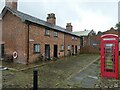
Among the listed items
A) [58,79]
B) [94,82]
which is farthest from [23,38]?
[94,82]

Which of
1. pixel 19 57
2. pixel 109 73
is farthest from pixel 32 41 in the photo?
pixel 109 73

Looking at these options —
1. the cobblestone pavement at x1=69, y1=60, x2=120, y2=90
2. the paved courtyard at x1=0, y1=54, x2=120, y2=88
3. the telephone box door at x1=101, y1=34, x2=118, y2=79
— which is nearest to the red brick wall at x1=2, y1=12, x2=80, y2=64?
the paved courtyard at x1=0, y1=54, x2=120, y2=88

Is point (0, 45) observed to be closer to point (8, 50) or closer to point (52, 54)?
point (8, 50)

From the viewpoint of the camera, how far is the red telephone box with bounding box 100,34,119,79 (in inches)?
403

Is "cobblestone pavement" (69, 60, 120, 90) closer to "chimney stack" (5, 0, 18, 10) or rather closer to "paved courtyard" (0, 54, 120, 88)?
"paved courtyard" (0, 54, 120, 88)

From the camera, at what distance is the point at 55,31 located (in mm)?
23047

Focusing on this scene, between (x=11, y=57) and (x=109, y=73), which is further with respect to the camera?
(x=11, y=57)

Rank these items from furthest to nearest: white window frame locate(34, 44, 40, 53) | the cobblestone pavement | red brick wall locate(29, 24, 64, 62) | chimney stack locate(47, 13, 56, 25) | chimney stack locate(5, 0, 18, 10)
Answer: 1. chimney stack locate(47, 13, 56, 25)
2. chimney stack locate(5, 0, 18, 10)
3. white window frame locate(34, 44, 40, 53)
4. red brick wall locate(29, 24, 64, 62)
5. the cobblestone pavement

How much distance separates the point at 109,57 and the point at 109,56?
10 cm

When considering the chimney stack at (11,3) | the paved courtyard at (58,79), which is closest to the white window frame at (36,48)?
the paved courtyard at (58,79)

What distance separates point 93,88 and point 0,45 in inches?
568

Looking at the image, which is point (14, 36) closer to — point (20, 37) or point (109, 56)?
point (20, 37)

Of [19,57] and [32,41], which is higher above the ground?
[32,41]

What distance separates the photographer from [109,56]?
1079 cm
